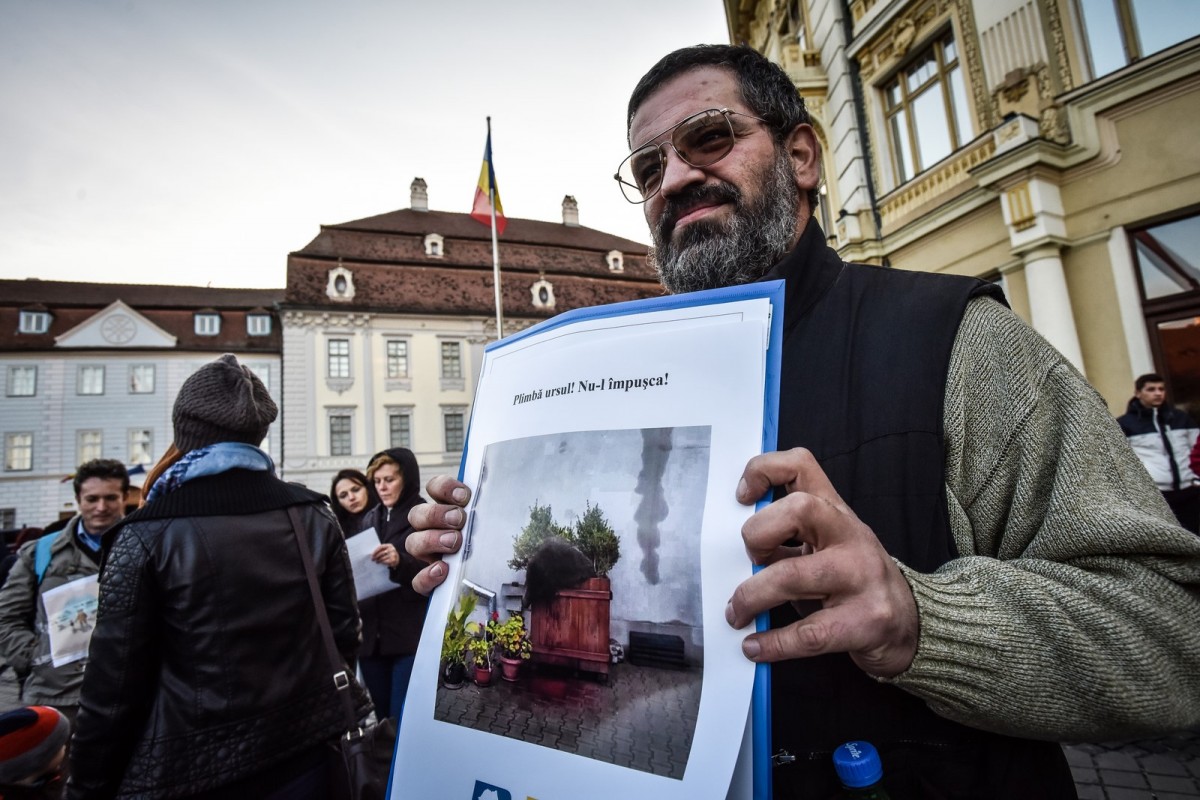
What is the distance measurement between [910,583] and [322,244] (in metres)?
28.6

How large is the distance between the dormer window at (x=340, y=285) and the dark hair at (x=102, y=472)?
2359 centimetres

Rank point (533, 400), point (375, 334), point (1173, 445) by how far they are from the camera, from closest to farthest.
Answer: point (533, 400) < point (1173, 445) < point (375, 334)

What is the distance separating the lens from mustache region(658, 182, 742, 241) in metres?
1.13

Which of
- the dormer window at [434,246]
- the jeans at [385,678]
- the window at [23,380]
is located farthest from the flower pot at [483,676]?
the window at [23,380]

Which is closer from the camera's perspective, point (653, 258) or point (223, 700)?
point (653, 258)

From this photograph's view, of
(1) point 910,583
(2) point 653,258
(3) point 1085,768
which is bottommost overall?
(3) point 1085,768

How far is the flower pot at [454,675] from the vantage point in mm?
814

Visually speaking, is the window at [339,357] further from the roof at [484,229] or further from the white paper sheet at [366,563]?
the white paper sheet at [366,563]

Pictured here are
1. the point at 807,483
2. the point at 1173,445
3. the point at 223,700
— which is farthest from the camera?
the point at 1173,445

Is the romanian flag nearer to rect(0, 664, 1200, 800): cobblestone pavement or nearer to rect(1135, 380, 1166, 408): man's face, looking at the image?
rect(1135, 380, 1166, 408): man's face

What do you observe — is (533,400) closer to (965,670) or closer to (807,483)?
(807,483)

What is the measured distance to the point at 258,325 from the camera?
1064 inches

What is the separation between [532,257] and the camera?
2939 centimetres

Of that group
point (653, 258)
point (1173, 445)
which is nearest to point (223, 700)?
point (653, 258)
